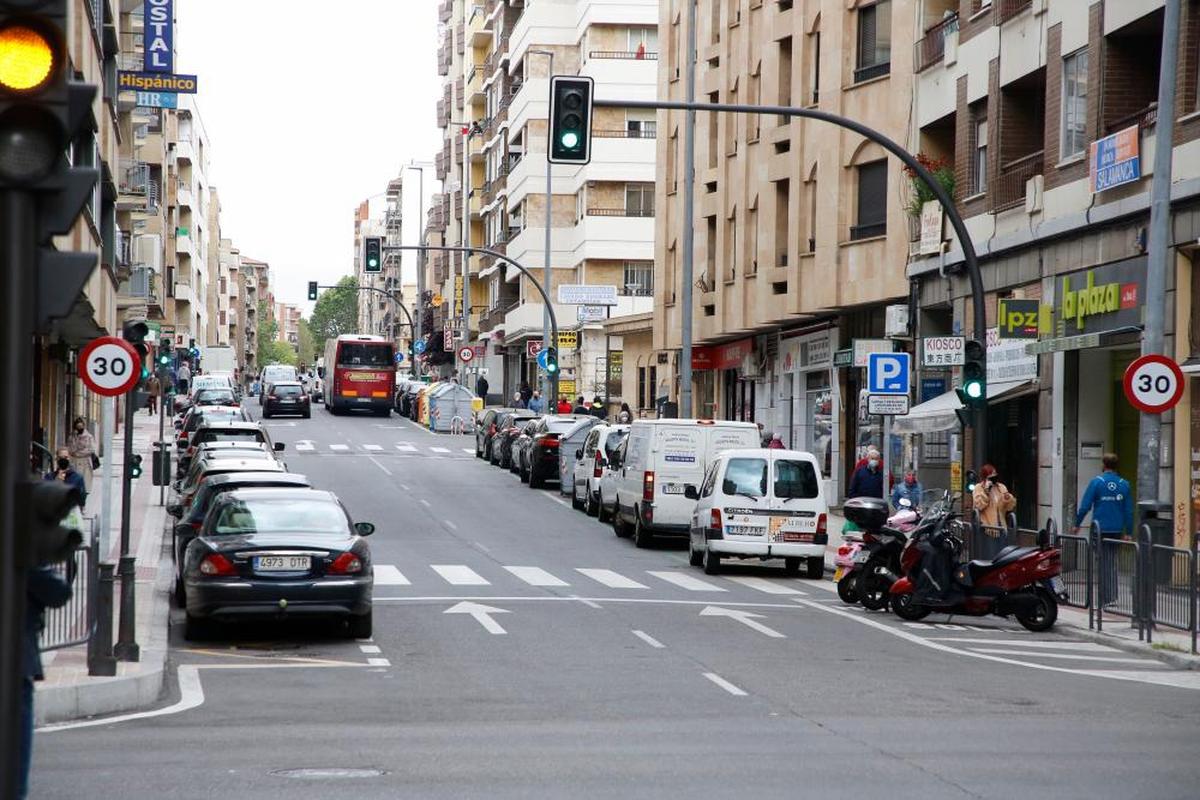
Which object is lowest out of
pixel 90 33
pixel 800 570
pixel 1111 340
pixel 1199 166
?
pixel 800 570

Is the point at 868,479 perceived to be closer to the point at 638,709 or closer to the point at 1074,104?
the point at 1074,104

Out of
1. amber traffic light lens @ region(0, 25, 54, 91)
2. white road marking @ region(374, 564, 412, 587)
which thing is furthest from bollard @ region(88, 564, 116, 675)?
white road marking @ region(374, 564, 412, 587)

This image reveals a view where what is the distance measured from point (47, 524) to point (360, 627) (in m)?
11.2

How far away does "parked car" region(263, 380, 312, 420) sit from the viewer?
76125 millimetres

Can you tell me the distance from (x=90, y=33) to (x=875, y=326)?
57.3 feet

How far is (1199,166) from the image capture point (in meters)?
22.3

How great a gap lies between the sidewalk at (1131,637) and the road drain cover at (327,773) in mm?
9128

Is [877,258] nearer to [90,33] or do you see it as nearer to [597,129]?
[90,33]

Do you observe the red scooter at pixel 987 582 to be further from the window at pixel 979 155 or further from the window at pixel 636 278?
the window at pixel 636 278

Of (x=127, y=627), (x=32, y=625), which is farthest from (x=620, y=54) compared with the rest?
(x=32, y=625)

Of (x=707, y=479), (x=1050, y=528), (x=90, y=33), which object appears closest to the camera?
(x=1050, y=528)

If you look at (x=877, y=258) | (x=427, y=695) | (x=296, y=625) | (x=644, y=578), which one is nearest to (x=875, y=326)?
(x=877, y=258)

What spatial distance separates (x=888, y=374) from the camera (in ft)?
87.8

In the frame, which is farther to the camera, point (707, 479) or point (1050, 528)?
point (707, 479)
